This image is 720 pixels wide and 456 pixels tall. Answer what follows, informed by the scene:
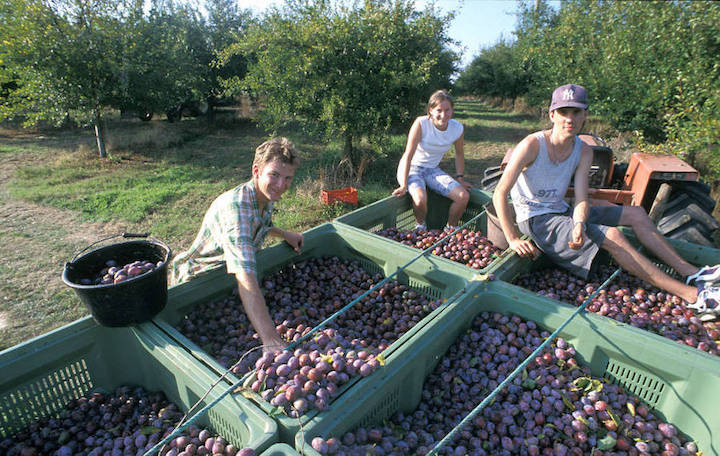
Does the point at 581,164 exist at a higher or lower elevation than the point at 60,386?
higher

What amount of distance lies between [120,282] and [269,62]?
18.8ft

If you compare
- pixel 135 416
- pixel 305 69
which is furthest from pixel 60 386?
pixel 305 69

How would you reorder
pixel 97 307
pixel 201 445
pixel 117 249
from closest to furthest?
pixel 201 445
pixel 97 307
pixel 117 249

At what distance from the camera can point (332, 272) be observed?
2.88 m

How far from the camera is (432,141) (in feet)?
13.4

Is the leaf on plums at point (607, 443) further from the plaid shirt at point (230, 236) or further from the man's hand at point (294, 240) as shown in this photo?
the man's hand at point (294, 240)

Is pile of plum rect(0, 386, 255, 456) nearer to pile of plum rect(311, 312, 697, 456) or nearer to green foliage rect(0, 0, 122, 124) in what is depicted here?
pile of plum rect(311, 312, 697, 456)

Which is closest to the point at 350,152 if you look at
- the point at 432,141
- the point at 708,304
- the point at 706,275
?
the point at 432,141

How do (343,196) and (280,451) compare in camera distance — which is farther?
(343,196)

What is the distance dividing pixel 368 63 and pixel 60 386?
235 inches

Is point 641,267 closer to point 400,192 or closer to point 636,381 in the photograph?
point 636,381

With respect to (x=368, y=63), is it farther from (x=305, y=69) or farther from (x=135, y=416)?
(x=135, y=416)

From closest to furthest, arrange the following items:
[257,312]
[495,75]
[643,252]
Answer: [257,312] → [643,252] → [495,75]

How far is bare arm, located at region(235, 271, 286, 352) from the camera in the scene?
1849 mm
